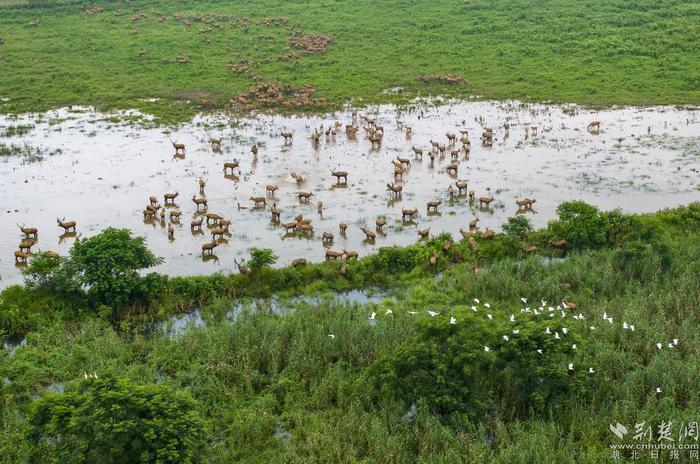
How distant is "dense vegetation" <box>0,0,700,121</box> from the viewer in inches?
1633

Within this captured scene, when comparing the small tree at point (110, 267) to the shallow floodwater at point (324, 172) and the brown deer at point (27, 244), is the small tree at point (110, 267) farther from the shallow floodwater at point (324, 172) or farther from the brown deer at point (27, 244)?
the brown deer at point (27, 244)

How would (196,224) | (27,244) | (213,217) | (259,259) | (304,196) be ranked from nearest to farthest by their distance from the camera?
(259,259) → (27,244) → (196,224) → (213,217) → (304,196)

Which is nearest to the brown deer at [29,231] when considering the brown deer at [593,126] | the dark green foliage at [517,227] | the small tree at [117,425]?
the small tree at [117,425]

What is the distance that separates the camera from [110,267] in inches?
735

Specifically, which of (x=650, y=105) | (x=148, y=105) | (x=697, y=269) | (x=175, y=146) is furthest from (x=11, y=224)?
(x=650, y=105)

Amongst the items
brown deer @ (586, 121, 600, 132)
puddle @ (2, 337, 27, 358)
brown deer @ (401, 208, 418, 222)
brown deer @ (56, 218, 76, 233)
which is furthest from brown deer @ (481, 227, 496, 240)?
brown deer @ (586, 121, 600, 132)

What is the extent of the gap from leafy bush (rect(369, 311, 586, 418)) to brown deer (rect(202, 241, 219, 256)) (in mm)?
9114

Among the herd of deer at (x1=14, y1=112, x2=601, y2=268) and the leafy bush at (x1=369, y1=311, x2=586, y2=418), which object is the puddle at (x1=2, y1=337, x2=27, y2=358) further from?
the leafy bush at (x1=369, y1=311, x2=586, y2=418)

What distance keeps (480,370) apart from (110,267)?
33.5 ft

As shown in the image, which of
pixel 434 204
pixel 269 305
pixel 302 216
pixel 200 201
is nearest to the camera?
pixel 269 305

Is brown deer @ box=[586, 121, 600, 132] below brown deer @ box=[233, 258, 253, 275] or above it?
above

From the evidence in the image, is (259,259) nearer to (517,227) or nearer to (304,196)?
(304,196)

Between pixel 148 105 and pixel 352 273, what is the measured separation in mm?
24117

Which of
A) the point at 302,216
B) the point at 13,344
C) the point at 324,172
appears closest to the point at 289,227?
the point at 302,216
